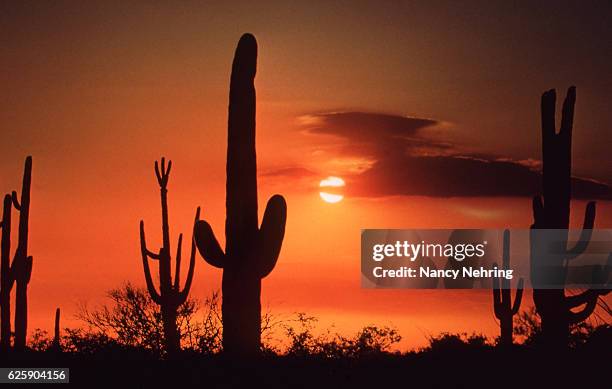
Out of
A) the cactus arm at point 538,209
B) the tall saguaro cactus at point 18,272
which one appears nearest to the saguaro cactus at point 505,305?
the cactus arm at point 538,209

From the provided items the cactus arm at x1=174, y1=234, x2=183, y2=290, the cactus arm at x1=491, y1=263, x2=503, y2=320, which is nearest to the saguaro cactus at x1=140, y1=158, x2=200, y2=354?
the cactus arm at x1=174, y1=234, x2=183, y2=290

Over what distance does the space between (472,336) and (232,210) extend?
16.0 m

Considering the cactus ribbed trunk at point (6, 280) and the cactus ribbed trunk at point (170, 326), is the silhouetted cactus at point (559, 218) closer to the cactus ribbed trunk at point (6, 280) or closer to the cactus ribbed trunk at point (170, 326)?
the cactus ribbed trunk at point (170, 326)

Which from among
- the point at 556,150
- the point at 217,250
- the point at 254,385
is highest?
the point at 556,150

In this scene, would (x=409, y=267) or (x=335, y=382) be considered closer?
(x=335, y=382)

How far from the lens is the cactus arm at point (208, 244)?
1619 centimetres

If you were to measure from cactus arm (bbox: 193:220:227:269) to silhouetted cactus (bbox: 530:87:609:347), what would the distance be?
23.7 feet

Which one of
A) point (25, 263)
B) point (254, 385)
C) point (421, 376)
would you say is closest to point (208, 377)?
point (254, 385)

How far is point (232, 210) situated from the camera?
55.2 ft

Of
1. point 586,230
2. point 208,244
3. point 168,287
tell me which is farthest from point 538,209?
point 168,287

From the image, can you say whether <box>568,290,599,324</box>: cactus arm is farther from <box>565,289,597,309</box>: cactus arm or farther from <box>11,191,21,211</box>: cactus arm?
<box>11,191,21,211</box>: cactus arm

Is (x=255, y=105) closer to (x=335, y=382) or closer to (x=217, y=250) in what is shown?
(x=217, y=250)

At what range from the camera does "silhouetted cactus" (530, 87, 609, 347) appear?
63.1 feet

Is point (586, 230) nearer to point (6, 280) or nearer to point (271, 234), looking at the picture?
point (271, 234)
